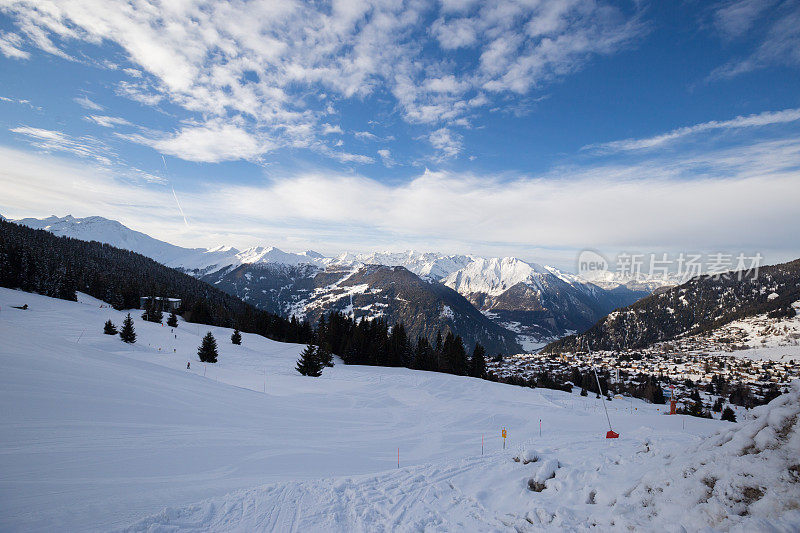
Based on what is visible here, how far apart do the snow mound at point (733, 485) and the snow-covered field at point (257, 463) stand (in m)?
0.06

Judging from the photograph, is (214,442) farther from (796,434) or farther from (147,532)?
(796,434)

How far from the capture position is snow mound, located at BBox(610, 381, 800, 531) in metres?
3.95

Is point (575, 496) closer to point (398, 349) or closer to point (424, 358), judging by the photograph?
point (398, 349)

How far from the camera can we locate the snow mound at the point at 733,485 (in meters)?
3.95

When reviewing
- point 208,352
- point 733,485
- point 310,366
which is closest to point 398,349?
point 310,366

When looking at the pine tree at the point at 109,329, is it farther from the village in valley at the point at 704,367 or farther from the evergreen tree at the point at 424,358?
the village in valley at the point at 704,367

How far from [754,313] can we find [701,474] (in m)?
273

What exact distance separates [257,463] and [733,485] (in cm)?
1009

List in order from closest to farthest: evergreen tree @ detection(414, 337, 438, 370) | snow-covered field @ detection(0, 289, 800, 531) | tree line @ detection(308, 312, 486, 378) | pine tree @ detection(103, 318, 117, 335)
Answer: snow-covered field @ detection(0, 289, 800, 531), pine tree @ detection(103, 318, 117, 335), tree line @ detection(308, 312, 486, 378), evergreen tree @ detection(414, 337, 438, 370)

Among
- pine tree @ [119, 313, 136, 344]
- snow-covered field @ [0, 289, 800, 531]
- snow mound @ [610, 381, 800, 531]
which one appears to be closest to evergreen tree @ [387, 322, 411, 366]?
pine tree @ [119, 313, 136, 344]

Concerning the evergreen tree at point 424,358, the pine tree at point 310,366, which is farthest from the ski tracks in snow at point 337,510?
the evergreen tree at point 424,358

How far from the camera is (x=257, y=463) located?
28.9ft

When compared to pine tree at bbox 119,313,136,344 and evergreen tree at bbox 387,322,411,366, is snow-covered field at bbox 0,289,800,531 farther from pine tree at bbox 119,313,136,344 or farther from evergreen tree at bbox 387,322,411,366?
evergreen tree at bbox 387,322,411,366

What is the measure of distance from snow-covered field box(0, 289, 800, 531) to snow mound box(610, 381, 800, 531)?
0.06m
